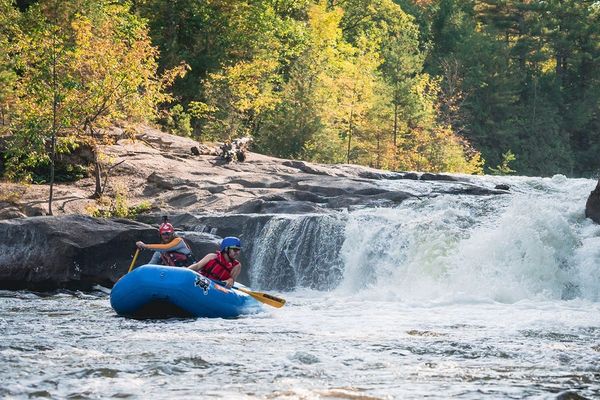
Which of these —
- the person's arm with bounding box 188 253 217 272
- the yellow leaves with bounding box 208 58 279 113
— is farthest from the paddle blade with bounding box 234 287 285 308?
the yellow leaves with bounding box 208 58 279 113

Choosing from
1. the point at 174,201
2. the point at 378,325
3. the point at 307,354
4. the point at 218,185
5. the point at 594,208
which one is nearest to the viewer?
the point at 307,354

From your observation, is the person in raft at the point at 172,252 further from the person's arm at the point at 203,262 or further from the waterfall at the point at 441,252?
the waterfall at the point at 441,252

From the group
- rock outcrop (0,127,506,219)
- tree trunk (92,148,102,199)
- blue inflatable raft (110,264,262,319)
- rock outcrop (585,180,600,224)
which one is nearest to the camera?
blue inflatable raft (110,264,262,319)

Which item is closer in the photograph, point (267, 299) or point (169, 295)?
point (169, 295)

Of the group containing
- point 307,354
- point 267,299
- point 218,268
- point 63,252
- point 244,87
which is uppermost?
point 244,87

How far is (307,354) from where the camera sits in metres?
9.38

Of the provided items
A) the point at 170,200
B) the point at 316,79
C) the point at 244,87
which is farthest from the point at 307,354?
the point at 316,79

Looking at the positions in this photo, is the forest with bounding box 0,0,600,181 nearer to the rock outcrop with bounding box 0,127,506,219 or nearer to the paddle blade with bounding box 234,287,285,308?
the rock outcrop with bounding box 0,127,506,219

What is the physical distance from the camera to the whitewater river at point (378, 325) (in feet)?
26.8

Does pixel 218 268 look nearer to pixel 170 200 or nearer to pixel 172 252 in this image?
pixel 172 252

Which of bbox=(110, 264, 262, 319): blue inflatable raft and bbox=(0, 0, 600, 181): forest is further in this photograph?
bbox=(0, 0, 600, 181): forest

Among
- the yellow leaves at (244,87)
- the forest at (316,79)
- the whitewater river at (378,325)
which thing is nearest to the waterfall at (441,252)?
the whitewater river at (378,325)

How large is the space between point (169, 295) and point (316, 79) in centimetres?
2148

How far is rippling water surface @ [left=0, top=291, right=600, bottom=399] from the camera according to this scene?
7.94 meters
